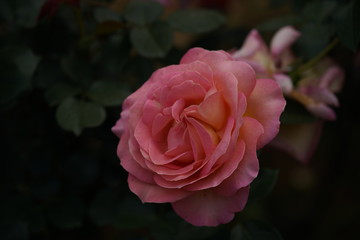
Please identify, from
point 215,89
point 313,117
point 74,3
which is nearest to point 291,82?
point 313,117

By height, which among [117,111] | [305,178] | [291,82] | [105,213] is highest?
[291,82]

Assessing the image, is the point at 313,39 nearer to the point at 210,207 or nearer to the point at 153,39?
the point at 153,39

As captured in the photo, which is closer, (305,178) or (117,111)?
(117,111)

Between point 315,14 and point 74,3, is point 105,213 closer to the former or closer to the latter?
point 74,3

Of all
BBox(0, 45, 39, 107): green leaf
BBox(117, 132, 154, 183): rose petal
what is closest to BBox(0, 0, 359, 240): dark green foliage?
BBox(0, 45, 39, 107): green leaf

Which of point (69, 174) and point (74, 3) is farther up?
point (74, 3)

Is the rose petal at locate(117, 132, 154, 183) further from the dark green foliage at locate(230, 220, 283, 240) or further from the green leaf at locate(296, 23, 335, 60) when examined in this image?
the green leaf at locate(296, 23, 335, 60)

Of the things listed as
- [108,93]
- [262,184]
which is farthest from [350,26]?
[108,93]

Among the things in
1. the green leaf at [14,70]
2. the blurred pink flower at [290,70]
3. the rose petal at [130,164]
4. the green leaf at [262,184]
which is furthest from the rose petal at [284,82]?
the green leaf at [14,70]
